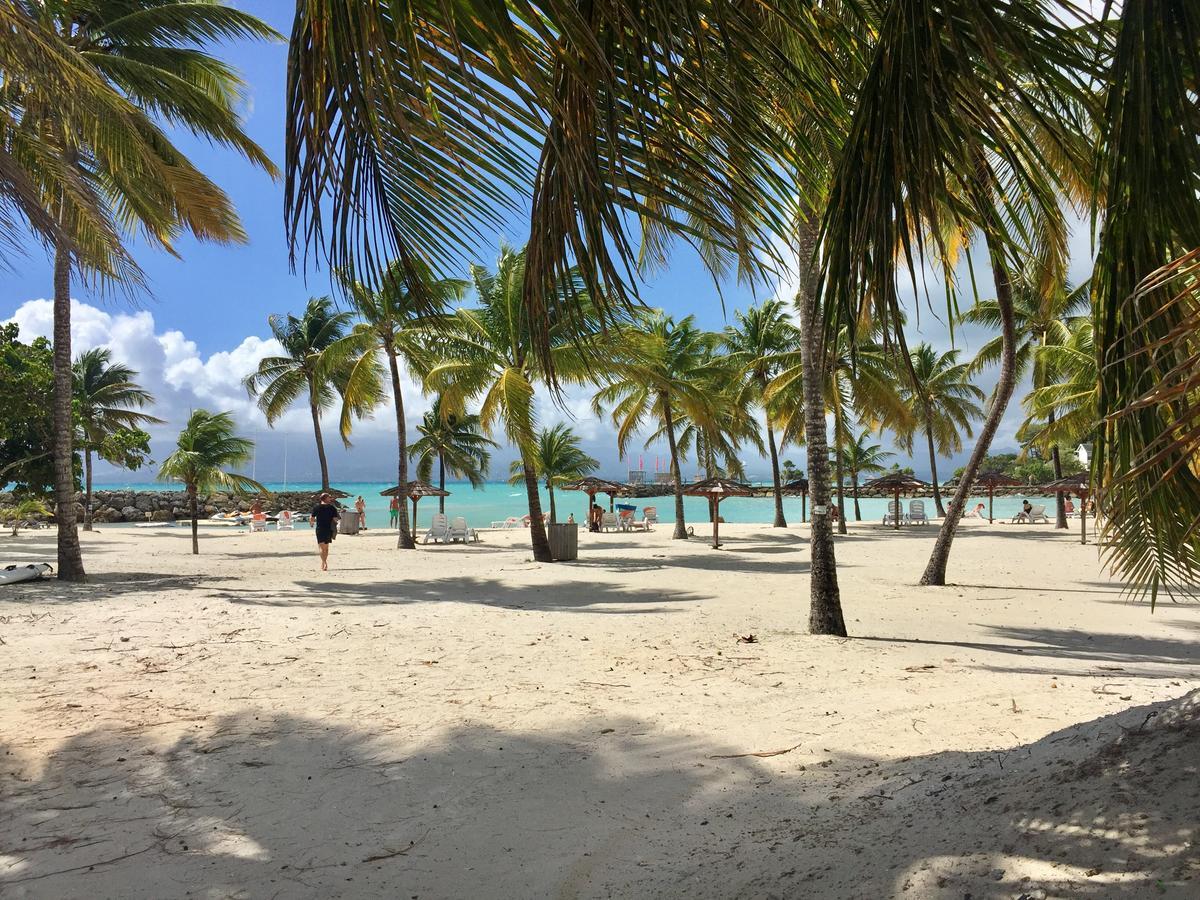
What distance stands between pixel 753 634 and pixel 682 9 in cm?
689

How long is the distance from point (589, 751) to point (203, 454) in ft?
51.5

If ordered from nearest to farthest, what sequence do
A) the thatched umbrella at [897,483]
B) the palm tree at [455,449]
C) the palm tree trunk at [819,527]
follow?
the palm tree trunk at [819,527], the thatched umbrella at [897,483], the palm tree at [455,449]

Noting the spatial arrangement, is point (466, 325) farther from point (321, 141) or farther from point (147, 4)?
point (321, 141)

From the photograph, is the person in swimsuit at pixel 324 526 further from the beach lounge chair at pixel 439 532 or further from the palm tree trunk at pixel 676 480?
the palm tree trunk at pixel 676 480

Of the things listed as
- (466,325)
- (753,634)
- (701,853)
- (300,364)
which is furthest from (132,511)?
(701,853)

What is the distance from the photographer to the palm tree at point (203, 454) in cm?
1648

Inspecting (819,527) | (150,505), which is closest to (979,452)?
(819,527)

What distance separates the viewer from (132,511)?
4109cm

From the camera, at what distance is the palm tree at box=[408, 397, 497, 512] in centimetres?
3644

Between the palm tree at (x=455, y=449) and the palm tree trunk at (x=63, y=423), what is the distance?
24.7 m

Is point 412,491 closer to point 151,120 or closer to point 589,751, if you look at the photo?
point 151,120

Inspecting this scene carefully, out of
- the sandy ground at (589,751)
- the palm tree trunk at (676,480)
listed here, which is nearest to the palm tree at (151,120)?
the sandy ground at (589,751)

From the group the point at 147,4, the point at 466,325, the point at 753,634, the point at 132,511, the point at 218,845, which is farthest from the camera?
the point at 132,511

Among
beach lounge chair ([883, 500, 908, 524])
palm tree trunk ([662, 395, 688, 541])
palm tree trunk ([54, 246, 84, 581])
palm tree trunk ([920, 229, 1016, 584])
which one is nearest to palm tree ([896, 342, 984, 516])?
beach lounge chair ([883, 500, 908, 524])
